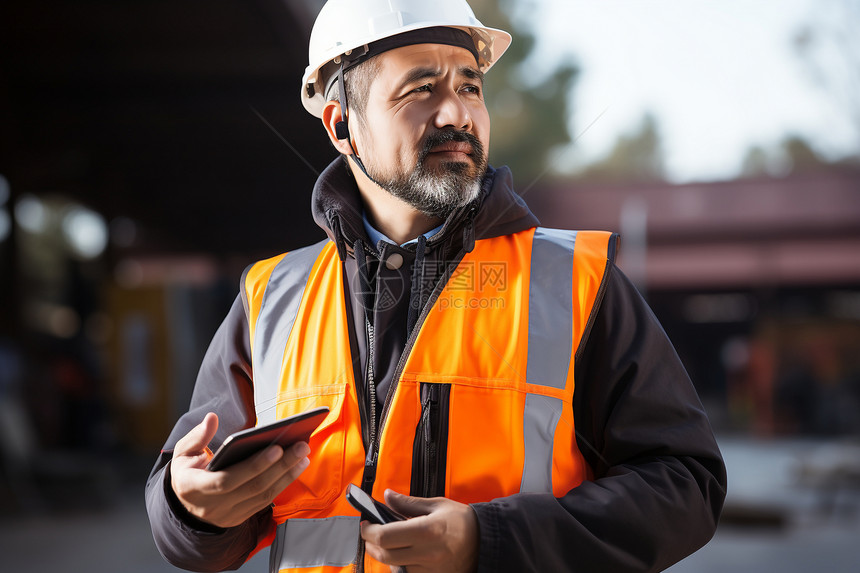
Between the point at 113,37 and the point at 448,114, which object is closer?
the point at 448,114

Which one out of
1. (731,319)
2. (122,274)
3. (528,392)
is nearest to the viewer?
(528,392)

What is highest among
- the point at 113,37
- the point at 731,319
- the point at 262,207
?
the point at 113,37

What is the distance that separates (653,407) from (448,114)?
679 mm

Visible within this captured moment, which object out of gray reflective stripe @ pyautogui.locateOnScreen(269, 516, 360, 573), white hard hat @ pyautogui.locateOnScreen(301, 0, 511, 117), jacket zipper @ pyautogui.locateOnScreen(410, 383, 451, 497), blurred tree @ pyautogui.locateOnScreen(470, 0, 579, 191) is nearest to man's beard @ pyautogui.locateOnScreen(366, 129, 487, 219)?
white hard hat @ pyautogui.locateOnScreen(301, 0, 511, 117)

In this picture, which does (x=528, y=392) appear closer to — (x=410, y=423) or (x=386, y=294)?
(x=410, y=423)

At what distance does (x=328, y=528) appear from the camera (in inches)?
58.0

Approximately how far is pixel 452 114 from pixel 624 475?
0.75 meters

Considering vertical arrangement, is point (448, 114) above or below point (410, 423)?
above

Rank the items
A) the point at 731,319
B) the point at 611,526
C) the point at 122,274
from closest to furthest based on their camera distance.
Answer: the point at 611,526 → the point at 122,274 → the point at 731,319

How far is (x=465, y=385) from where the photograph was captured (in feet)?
4.68

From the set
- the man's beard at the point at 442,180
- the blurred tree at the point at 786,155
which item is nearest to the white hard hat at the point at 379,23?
the man's beard at the point at 442,180

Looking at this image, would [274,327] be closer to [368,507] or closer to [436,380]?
[436,380]

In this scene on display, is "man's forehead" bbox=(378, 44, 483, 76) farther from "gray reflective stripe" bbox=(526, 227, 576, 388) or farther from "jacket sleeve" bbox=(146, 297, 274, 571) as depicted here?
"jacket sleeve" bbox=(146, 297, 274, 571)

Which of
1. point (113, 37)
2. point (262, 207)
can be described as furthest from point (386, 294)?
point (262, 207)
